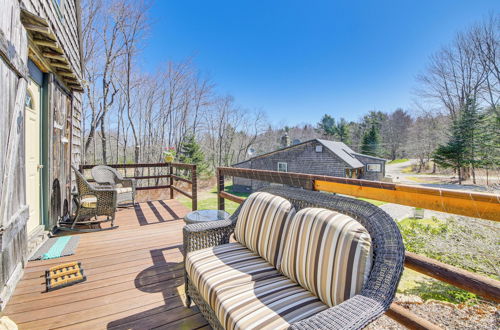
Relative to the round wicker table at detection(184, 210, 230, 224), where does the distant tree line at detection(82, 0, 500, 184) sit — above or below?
above

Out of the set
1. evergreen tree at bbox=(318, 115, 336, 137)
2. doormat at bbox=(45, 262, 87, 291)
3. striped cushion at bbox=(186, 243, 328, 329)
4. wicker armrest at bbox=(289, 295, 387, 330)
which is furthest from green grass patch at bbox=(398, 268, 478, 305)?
evergreen tree at bbox=(318, 115, 336, 137)

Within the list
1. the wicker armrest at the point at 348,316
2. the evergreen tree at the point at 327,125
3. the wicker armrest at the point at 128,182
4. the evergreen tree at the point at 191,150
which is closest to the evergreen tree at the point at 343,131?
the evergreen tree at the point at 327,125

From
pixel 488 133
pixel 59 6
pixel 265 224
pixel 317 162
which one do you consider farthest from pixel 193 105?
pixel 488 133

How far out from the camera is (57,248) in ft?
9.23

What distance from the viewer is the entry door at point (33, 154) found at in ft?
8.72

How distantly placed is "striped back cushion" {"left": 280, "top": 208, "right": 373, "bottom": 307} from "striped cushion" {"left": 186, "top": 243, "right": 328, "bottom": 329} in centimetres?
8

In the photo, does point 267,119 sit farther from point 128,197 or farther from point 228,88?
point 128,197

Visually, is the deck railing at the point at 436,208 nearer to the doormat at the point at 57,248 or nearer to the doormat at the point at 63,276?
the doormat at the point at 63,276

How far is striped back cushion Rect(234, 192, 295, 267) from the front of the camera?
1619 mm

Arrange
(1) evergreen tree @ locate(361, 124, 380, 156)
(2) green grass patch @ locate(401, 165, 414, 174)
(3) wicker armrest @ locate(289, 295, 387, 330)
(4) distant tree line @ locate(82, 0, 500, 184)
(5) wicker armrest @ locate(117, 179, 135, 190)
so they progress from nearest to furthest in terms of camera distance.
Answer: (3) wicker armrest @ locate(289, 295, 387, 330) < (5) wicker armrest @ locate(117, 179, 135, 190) < (4) distant tree line @ locate(82, 0, 500, 184) < (2) green grass patch @ locate(401, 165, 414, 174) < (1) evergreen tree @ locate(361, 124, 380, 156)

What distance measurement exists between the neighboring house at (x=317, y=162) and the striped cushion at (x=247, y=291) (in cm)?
1079

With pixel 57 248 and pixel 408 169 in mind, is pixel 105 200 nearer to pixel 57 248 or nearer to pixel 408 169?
pixel 57 248

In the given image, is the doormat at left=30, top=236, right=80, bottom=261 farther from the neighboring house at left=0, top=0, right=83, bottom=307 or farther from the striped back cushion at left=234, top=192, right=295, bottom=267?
the striped back cushion at left=234, top=192, right=295, bottom=267

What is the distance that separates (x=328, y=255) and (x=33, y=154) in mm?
3480
